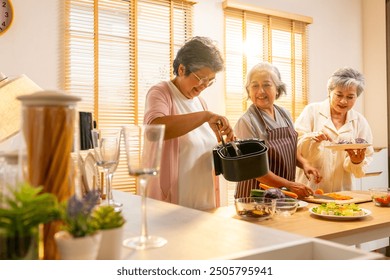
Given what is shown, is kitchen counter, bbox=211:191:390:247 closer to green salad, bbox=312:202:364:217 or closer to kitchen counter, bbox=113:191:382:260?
green salad, bbox=312:202:364:217

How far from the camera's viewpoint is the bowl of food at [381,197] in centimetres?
197

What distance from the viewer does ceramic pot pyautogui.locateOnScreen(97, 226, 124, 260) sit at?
62cm

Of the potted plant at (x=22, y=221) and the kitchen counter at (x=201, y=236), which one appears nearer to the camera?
the potted plant at (x=22, y=221)

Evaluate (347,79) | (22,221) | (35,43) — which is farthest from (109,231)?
(35,43)

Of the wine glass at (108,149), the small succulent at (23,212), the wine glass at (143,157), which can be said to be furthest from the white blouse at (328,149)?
the small succulent at (23,212)

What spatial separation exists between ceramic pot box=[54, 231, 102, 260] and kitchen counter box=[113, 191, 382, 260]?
0.40 feet

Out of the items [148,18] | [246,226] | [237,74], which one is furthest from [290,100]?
[246,226]

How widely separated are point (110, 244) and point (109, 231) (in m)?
0.03

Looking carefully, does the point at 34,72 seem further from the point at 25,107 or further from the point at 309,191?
the point at 25,107

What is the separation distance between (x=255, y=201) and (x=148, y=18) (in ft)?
7.58

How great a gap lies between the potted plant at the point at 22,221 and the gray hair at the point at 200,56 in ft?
4.81

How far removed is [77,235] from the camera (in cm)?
57

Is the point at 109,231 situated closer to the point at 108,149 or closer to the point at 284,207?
the point at 108,149

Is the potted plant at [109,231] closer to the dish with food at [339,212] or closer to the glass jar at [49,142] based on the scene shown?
→ the glass jar at [49,142]
